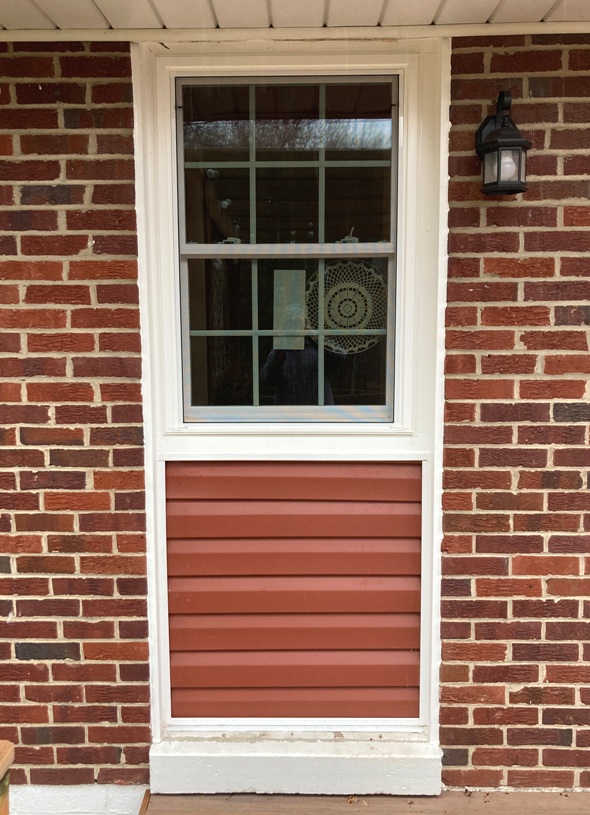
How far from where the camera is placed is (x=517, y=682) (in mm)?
2256

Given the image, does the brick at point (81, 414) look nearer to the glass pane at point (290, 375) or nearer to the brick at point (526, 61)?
the glass pane at point (290, 375)

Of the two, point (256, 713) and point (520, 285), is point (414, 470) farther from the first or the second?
point (256, 713)

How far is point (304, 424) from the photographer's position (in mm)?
2275

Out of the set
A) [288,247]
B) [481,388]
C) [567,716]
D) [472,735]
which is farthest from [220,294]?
[567,716]

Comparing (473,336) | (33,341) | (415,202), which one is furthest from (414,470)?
(33,341)

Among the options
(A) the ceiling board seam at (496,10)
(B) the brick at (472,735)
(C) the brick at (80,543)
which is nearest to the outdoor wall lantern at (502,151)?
(A) the ceiling board seam at (496,10)

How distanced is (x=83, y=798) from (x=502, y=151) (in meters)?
2.88

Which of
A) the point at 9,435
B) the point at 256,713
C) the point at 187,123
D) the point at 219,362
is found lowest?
the point at 256,713

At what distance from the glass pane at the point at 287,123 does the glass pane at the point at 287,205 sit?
0.21 ft

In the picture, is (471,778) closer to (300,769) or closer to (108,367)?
(300,769)

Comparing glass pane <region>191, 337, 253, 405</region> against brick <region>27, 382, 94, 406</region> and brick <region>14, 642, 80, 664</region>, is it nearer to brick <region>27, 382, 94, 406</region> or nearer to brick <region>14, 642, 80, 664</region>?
brick <region>27, 382, 94, 406</region>

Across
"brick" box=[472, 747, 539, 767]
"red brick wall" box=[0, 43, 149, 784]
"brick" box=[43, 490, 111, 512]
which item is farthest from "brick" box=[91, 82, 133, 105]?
"brick" box=[472, 747, 539, 767]

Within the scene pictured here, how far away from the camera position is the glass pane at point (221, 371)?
7.50 ft

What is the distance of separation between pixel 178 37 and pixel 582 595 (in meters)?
2.54
